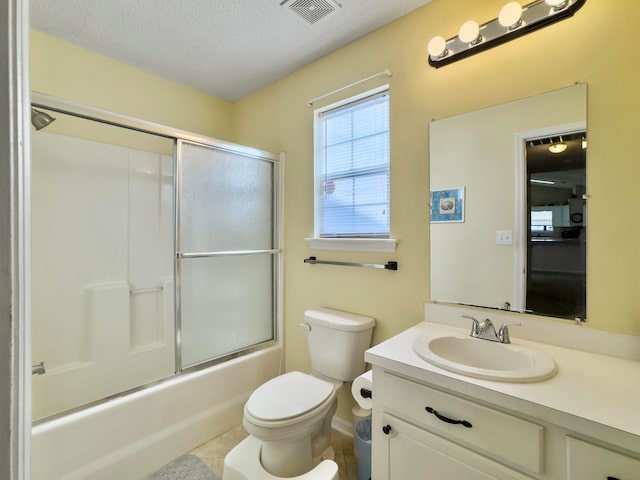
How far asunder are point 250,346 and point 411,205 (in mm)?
1506

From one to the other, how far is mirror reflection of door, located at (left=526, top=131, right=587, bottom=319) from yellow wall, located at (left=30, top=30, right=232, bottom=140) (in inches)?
92.5

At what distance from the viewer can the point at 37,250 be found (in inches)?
67.7

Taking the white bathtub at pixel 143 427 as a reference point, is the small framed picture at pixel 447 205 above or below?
above

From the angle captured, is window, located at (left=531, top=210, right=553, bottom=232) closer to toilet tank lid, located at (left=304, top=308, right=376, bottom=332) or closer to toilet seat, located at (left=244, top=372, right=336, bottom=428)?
toilet tank lid, located at (left=304, top=308, right=376, bottom=332)

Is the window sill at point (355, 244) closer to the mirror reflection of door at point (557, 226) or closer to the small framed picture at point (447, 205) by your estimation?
the small framed picture at point (447, 205)

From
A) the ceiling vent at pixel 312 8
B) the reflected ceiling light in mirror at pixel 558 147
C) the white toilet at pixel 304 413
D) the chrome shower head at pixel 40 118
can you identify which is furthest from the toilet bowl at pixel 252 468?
the ceiling vent at pixel 312 8

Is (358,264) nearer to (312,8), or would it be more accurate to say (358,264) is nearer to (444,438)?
(444,438)

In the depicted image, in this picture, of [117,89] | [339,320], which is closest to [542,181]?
[339,320]

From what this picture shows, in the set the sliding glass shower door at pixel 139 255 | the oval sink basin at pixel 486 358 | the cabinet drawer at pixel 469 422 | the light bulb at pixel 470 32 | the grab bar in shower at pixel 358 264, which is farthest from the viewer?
the sliding glass shower door at pixel 139 255

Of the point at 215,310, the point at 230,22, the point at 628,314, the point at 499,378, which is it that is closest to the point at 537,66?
the point at 628,314

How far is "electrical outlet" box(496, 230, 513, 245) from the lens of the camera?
52.5 inches

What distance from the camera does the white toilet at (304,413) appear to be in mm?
1316

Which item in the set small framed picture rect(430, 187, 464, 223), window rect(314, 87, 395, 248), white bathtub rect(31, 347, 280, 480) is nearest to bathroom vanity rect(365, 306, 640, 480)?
small framed picture rect(430, 187, 464, 223)

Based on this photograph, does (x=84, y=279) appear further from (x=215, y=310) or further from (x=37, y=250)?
(x=215, y=310)
